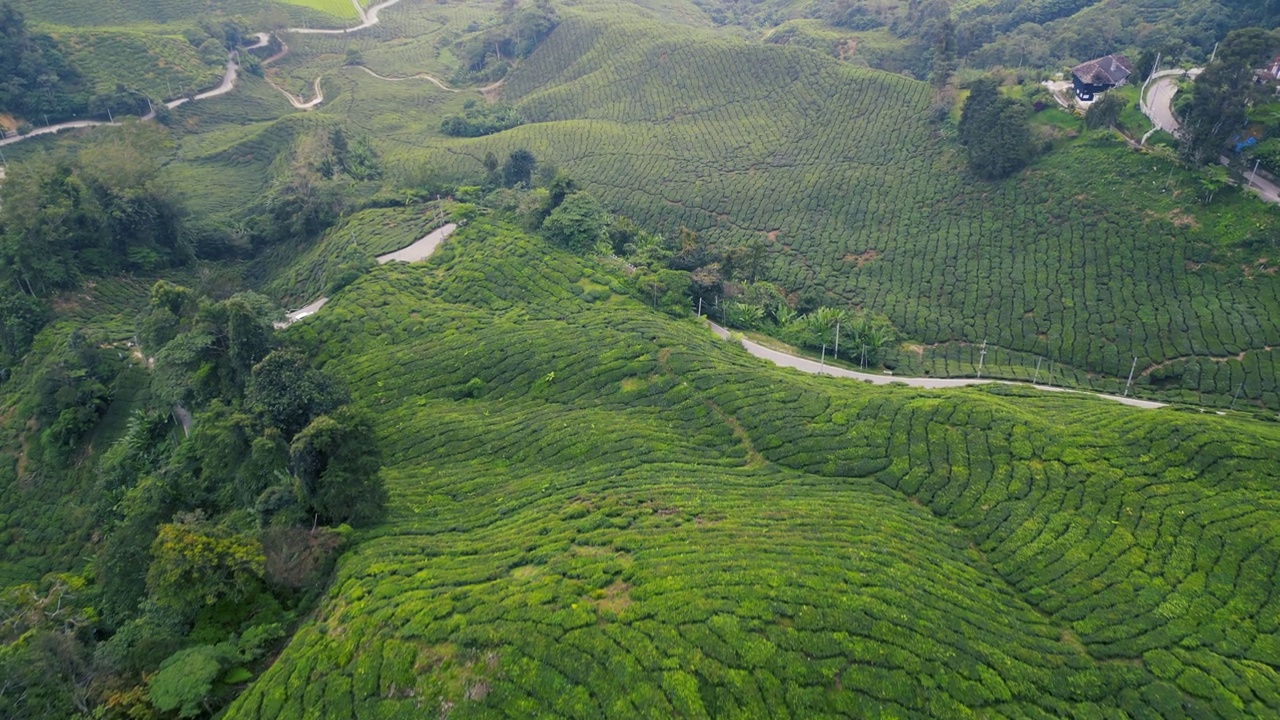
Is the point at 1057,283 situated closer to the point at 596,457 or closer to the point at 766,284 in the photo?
the point at 766,284

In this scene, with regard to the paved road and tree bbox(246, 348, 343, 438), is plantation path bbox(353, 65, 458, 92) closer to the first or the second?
the paved road

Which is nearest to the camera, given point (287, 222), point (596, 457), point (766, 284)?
point (596, 457)

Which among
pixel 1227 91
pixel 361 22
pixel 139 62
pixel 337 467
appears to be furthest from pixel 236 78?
Answer: pixel 1227 91

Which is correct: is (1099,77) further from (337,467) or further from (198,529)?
(198,529)

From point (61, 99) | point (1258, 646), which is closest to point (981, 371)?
point (1258, 646)

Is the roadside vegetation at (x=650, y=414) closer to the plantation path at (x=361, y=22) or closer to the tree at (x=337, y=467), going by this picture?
the tree at (x=337, y=467)

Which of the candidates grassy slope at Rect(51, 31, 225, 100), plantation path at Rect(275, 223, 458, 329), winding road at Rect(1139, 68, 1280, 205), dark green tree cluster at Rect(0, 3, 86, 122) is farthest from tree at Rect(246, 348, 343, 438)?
grassy slope at Rect(51, 31, 225, 100)
